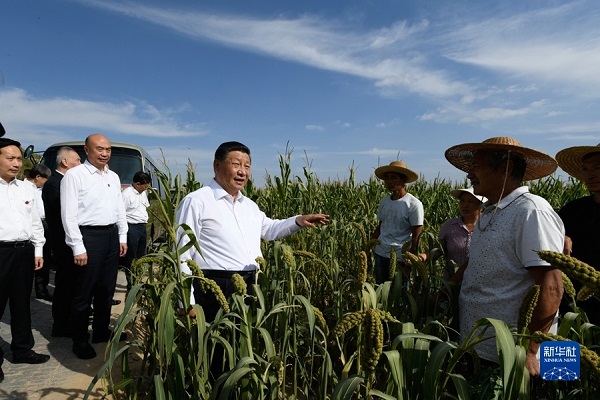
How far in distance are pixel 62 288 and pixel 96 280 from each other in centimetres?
62

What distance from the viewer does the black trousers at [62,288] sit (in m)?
3.49

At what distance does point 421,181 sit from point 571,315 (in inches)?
280

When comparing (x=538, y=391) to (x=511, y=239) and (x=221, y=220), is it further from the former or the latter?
(x=221, y=220)

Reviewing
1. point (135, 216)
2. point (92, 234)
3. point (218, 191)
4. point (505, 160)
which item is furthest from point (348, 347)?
point (135, 216)

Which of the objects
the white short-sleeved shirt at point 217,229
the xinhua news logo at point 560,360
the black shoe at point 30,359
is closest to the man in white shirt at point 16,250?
the black shoe at point 30,359

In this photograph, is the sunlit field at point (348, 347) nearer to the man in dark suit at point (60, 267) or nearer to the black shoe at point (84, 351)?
the black shoe at point (84, 351)

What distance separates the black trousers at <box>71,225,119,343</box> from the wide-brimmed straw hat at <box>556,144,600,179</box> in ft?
10.8

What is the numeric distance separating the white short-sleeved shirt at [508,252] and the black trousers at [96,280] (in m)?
2.74

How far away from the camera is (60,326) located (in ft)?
11.5

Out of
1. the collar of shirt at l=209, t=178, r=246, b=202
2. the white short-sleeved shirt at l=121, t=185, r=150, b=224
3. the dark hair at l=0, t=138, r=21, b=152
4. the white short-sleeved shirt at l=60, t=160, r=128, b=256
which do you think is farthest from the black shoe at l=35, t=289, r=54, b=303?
the collar of shirt at l=209, t=178, r=246, b=202

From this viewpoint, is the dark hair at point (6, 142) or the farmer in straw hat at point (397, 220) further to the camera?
the farmer in straw hat at point (397, 220)

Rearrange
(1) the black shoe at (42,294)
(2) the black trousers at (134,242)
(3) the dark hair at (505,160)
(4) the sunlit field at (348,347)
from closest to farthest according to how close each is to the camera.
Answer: (4) the sunlit field at (348,347)
(3) the dark hair at (505,160)
(1) the black shoe at (42,294)
(2) the black trousers at (134,242)

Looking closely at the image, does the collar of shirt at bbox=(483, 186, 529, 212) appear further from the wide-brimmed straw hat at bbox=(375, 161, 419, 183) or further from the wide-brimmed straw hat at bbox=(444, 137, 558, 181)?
the wide-brimmed straw hat at bbox=(375, 161, 419, 183)

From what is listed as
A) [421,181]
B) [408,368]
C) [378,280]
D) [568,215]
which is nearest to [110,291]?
[378,280]
